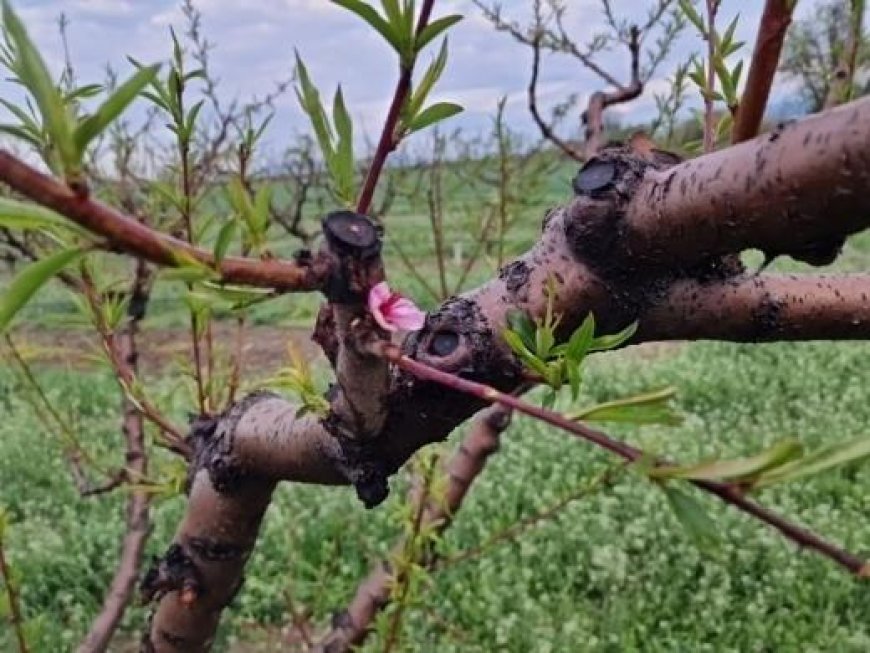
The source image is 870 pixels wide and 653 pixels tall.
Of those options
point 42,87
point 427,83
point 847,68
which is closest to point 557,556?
point 847,68

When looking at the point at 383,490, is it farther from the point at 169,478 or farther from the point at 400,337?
the point at 169,478

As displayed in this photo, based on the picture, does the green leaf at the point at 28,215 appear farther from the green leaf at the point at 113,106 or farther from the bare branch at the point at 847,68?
the bare branch at the point at 847,68

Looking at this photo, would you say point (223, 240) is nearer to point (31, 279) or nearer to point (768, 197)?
point (31, 279)

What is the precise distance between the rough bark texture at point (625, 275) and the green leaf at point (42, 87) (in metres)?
0.27

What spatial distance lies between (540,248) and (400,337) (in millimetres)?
117

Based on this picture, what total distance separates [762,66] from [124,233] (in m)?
0.28

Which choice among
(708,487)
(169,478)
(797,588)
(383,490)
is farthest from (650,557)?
(708,487)

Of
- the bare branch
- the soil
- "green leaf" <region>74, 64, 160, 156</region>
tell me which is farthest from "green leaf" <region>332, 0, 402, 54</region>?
the soil

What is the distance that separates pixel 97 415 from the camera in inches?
265

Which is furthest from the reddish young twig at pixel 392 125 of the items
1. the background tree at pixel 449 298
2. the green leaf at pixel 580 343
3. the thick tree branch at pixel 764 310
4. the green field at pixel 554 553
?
the green field at pixel 554 553

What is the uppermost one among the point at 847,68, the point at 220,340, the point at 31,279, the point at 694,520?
the point at 220,340

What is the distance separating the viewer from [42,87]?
0.31 metres

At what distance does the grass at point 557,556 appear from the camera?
354 centimetres

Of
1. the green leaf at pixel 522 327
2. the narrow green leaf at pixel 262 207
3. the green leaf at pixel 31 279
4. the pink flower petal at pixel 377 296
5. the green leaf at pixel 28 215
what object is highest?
the narrow green leaf at pixel 262 207
